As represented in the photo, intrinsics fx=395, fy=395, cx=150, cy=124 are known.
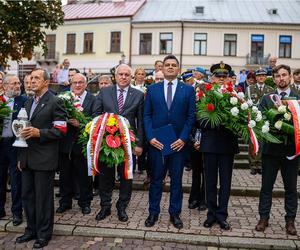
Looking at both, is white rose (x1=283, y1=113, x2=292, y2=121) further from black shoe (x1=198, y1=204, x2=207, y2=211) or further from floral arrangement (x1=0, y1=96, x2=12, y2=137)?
floral arrangement (x1=0, y1=96, x2=12, y2=137)

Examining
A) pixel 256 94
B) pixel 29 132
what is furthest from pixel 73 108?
pixel 256 94

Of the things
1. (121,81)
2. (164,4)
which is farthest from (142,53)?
(121,81)

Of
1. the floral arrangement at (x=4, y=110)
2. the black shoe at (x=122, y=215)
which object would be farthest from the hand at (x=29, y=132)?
the black shoe at (x=122, y=215)

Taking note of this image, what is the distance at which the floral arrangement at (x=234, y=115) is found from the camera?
5.02m

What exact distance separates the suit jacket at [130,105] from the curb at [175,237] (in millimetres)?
1285

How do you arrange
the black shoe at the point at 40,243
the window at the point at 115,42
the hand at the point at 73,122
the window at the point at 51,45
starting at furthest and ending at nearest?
the window at the point at 51,45
the window at the point at 115,42
the hand at the point at 73,122
the black shoe at the point at 40,243

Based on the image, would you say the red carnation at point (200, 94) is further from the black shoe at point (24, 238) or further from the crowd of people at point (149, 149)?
the black shoe at point (24, 238)

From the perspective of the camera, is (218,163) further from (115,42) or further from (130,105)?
(115,42)

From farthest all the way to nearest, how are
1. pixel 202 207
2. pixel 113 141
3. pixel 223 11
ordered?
pixel 223 11 → pixel 202 207 → pixel 113 141

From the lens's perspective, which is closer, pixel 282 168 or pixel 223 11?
pixel 282 168

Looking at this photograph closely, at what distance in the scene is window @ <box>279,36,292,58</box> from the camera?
1395 inches

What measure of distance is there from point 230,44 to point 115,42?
10626 mm

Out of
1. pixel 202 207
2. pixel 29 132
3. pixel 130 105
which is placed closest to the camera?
pixel 29 132

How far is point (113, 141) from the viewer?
5324mm
